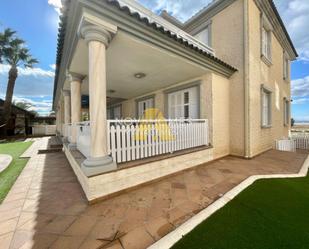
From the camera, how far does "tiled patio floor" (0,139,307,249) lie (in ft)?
6.52

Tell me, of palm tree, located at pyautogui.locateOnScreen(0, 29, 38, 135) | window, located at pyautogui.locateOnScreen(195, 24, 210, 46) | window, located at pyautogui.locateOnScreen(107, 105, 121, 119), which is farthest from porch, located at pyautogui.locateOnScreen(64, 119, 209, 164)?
palm tree, located at pyautogui.locateOnScreen(0, 29, 38, 135)

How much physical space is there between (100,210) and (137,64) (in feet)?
13.3

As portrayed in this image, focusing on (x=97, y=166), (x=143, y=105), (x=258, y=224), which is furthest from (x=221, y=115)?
(x=143, y=105)

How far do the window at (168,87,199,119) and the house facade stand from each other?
0.04 m

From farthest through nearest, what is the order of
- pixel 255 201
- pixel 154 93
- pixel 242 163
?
pixel 154 93 < pixel 242 163 < pixel 255 201

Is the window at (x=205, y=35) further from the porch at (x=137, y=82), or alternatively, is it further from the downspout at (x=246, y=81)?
the porch at (x=137, y=82)

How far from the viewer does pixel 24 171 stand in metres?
4.82

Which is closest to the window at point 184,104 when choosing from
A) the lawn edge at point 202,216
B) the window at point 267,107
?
the lawn edge at point 202,216

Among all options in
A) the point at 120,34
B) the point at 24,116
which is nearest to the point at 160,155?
the point at 120,34

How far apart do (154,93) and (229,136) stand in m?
4.46

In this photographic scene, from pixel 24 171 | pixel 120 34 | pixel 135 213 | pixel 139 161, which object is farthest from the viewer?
pixel 24 171

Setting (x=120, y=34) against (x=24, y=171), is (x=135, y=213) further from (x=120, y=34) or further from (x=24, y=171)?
(x=24, y=171)

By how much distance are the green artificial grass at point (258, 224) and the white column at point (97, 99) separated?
1.89 metres

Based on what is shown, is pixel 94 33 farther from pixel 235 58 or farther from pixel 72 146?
pixel 235 58
